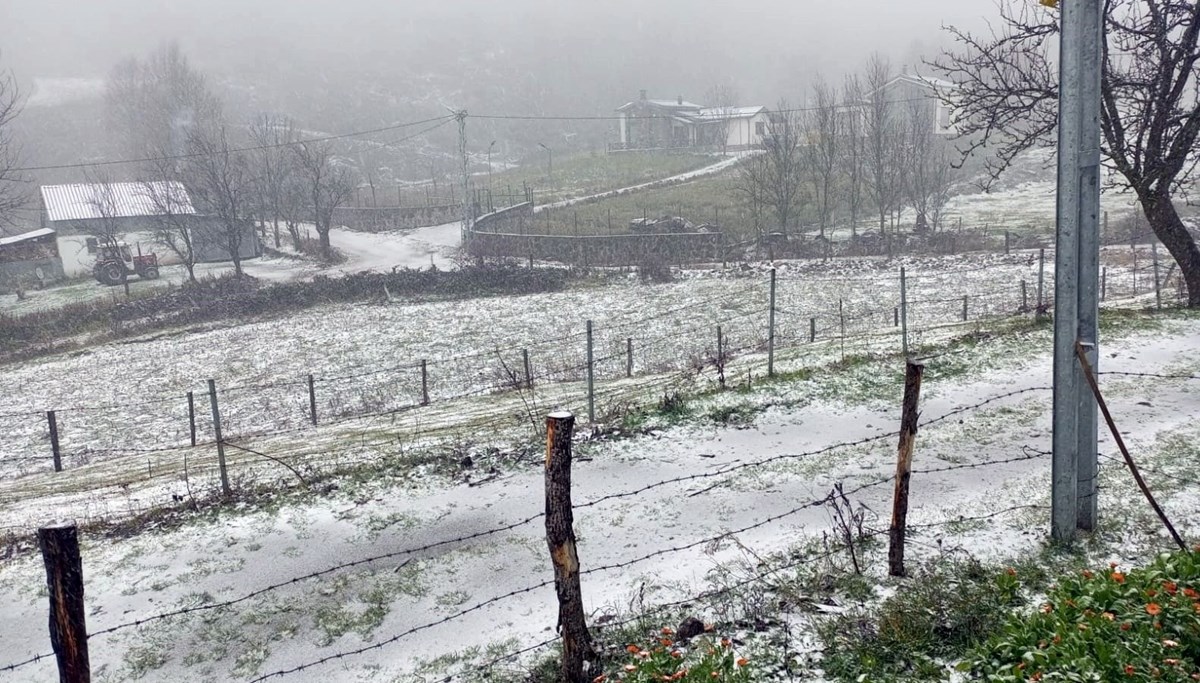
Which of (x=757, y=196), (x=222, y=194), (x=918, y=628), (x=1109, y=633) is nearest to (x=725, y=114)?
(x=757, y=196)

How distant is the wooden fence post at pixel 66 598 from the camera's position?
3836mm

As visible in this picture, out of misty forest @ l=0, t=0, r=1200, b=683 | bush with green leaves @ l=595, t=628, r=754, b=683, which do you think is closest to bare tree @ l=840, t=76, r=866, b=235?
misty forest @ l=0, t=0, r=1200, b=683

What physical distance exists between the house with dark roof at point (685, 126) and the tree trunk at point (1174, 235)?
2426 inches

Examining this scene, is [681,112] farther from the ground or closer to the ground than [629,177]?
farther from the ground

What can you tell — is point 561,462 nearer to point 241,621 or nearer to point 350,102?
point 241,621

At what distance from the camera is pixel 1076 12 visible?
5664 millimetres

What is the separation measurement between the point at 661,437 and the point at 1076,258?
18.7 ft

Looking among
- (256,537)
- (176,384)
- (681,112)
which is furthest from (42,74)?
(256,537)

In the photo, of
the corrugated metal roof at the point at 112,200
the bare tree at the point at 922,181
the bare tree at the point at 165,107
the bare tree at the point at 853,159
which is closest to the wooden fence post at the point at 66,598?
the bare tree at the point at 853,159

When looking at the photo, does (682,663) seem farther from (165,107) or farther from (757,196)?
(165,107)

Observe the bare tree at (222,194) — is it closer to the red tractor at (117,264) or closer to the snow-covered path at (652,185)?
the red tractor at (117,264)

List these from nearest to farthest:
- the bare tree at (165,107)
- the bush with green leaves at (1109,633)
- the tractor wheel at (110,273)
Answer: the bush with green leaves at (1109,633)
the tractor wheel at (110,273)
the bare tree at (165,107)

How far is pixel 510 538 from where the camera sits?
798cm

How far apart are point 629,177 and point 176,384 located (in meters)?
47.8
